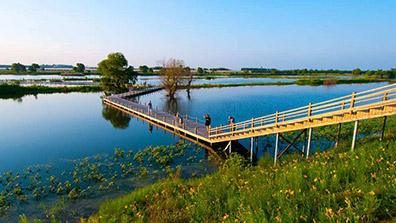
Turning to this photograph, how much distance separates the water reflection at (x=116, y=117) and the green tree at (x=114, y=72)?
12.1 m

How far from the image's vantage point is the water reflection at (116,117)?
26.2 metres

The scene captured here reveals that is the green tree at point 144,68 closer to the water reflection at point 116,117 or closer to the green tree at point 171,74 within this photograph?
A: the green tree at point 171,74

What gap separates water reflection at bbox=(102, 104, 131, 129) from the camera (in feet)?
85.9

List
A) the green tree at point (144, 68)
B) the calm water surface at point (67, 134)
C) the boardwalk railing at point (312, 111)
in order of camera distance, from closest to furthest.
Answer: the boardwalk railing at point (312, 111) → the calm water surface at point (67, 134) → the green tree at point (144, 68)

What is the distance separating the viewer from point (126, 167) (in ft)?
47.6

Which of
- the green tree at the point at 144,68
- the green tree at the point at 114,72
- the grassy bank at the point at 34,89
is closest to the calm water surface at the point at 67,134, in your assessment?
the green tree at the point at 114,72

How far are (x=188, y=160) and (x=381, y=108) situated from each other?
11430 mm

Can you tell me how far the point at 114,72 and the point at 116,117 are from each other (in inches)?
763

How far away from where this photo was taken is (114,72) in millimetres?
46094

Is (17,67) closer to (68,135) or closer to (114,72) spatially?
(114,72)

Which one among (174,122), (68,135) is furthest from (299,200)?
(68,135)

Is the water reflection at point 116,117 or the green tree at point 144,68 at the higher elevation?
the green tree at point 144,68

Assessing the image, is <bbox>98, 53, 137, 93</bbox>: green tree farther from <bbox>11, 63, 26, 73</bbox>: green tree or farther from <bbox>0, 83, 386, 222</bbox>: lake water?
<bbox>11, 63, 26, 73</bbox>: green tree

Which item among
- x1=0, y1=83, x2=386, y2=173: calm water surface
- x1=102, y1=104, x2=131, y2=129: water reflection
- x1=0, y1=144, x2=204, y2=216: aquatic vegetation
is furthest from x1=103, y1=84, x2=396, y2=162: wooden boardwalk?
x1=102, y1=104, x2=131, y2=129: water reflection
